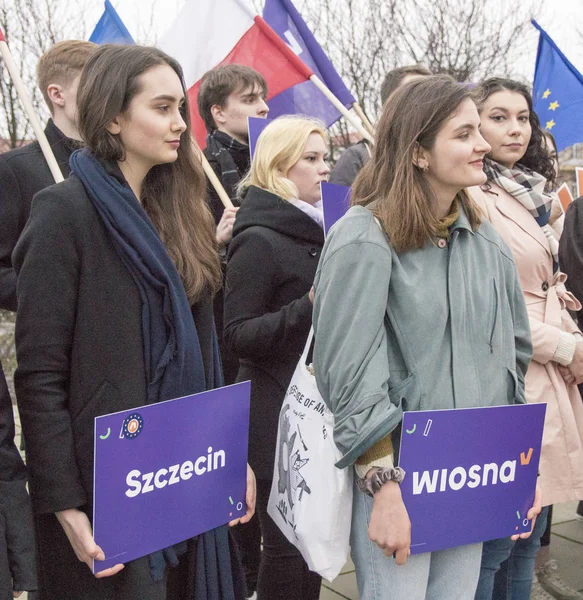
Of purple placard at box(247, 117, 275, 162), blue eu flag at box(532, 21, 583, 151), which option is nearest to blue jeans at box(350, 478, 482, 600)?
purple placard at box(247, 117, 275, 162)

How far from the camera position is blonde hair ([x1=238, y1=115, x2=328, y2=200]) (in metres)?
3.28

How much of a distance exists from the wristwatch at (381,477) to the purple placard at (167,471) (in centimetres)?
37

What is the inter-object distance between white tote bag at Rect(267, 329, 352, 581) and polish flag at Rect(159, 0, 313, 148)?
2605mm

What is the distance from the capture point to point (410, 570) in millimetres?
2203

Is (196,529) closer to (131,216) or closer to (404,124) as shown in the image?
(131,216)

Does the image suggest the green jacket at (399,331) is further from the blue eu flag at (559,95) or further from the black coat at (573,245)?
the blue eu flag at (559,95)

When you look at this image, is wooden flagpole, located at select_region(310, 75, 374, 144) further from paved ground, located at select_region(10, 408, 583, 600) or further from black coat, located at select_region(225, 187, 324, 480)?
paved ground, located at select_region(10, 408, 583, 600)

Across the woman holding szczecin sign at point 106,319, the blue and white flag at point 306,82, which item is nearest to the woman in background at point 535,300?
the woman holding szczecin sign at point 106,319

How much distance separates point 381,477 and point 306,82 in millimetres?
3128

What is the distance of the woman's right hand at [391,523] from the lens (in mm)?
2084

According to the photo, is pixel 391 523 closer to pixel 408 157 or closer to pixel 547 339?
pixel 408 157

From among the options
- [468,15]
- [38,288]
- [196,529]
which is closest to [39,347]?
[38,288]

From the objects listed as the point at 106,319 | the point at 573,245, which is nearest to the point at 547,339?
the point at 573,245

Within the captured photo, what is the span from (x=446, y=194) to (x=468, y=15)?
1551 cm
